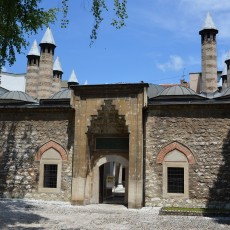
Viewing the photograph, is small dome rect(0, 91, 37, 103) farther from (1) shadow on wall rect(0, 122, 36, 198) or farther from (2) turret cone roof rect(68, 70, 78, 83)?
(2) turret cone roof rect(68, 70, 78, 83)

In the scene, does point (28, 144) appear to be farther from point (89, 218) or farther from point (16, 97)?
point (89, 218)

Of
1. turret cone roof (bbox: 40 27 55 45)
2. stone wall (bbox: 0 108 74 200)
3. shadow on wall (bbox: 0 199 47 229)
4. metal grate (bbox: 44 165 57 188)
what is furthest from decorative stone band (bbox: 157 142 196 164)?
turret cone roof (bbox: 40 27 55 45)

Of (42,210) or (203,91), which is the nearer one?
(42,210)

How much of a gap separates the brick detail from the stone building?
0.04 metres

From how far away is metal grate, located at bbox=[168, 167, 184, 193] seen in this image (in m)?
11.2

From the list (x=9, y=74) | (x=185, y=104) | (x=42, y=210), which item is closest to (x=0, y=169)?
(x=42, y=210)

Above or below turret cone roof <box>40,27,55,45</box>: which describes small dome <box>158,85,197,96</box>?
below

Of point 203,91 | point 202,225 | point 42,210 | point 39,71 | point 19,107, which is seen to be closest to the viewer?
point 202,225

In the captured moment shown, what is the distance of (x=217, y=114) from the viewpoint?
36.4ft

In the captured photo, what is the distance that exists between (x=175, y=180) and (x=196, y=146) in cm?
137

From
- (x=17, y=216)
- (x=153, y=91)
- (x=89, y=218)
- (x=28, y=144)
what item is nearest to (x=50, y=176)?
(x=28, y=144)

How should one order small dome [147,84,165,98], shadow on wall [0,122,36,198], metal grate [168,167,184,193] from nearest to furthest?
metal grate [168,167,184,193]
shadow on wall [0,122,36,198]
small dome [147,84,165,98]

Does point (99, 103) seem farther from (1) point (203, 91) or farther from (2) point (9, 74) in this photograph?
(2) point (9, 74)

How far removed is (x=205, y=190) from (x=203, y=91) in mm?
9867
